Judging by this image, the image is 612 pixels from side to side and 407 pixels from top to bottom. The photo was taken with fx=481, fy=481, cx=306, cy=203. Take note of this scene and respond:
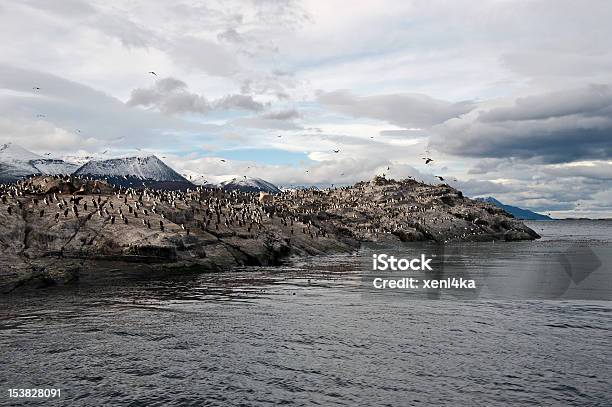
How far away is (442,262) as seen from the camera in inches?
2987

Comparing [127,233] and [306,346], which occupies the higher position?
[127,233]

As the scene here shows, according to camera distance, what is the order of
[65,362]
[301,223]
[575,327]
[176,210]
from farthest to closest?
1. [301,223]
2. [176,210]
3. [575,327]
4. [65,362]

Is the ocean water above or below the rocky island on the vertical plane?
below

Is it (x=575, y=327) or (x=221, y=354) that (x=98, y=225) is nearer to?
(x=221, y=354)

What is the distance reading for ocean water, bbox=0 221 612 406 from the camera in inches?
738

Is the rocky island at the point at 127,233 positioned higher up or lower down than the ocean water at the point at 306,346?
higher up

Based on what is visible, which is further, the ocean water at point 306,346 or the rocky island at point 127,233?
the rocky island at point 127,233

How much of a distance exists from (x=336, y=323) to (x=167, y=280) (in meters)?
25.1

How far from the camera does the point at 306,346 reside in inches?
989

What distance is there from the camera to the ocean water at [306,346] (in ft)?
61.5

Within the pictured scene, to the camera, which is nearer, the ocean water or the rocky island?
the ocean water

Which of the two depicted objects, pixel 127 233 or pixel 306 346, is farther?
pixel 127 233

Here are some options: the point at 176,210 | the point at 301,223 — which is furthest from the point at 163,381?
the point at 301,223

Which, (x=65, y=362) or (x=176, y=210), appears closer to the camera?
(x=65, y=362)
